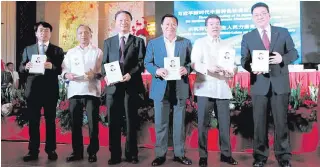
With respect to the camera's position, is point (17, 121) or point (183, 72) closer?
point (183, 72)

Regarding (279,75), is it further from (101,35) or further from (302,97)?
(101,35)

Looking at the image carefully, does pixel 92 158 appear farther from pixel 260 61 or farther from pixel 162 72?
pixel 260 61

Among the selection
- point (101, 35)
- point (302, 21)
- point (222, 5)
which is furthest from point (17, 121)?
point (302, 21)

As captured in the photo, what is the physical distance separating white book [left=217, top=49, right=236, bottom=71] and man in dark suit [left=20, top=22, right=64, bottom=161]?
1.55m

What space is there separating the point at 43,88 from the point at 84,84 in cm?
42

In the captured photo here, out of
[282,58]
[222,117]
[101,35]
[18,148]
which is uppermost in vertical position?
[101,35]

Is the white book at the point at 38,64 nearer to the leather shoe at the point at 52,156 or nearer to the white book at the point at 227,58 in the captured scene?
the leather shoe at the point at 52,156

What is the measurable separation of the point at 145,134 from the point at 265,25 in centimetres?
190

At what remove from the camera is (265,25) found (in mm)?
3023

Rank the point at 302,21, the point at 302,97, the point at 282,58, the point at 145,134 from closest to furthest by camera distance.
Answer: the point at 282,58 → the point at 302,97 → the point at 145,134 → the point at 302,21

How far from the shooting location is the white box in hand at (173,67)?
306cm

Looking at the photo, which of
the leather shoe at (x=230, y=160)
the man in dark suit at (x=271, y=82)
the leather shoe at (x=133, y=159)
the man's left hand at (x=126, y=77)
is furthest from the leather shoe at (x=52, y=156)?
the man in dark suit at (x=271, y=82)

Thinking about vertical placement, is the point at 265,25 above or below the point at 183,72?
above

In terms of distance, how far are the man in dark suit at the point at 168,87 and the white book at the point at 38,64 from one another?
0.97 meters
